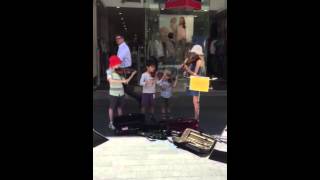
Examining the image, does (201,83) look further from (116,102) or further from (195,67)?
(116,102)

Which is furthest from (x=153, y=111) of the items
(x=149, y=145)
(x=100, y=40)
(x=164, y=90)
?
(x=100, y=40)

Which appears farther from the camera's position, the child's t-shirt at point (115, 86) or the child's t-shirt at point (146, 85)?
the child's t-shirt at point (146, 85)

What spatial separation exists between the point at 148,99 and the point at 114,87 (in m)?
0.75

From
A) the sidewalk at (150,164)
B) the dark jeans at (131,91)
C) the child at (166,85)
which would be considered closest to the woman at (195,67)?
the child at (166,85)

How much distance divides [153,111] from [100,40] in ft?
5.18

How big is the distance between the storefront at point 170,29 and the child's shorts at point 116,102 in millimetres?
487

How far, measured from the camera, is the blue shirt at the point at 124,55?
14.5 feet

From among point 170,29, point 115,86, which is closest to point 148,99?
point 115,86

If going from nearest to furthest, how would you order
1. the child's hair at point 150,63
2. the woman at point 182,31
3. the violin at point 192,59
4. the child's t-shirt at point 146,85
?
the violin at point 192,59 < the child's t-shirt at point 146,85 < the child's hair at point 150,63 < the woman at point 182,31

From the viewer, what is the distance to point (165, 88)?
5.28 meters

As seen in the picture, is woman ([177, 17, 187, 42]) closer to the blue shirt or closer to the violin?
the violin

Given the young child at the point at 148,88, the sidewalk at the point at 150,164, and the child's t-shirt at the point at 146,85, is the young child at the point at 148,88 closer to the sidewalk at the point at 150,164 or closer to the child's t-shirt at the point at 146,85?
the child's t-shirt at the point at 146,85

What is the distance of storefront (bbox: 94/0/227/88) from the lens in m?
5.20
